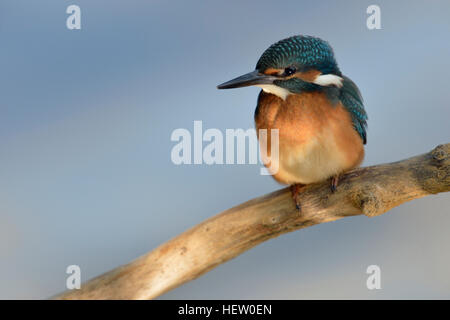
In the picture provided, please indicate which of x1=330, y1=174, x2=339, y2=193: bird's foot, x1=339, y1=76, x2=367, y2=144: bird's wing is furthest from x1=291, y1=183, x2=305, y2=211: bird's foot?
x1=339, y1=76, x2=367, y2=144: bird's wing

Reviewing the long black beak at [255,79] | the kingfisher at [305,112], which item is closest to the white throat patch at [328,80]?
the kingfisher at [305,112]

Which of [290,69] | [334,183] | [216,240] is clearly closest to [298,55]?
[290,69]

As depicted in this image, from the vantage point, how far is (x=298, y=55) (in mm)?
1407

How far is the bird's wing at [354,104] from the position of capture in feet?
4.83

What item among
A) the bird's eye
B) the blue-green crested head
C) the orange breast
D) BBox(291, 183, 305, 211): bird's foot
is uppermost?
the blue-green crested head

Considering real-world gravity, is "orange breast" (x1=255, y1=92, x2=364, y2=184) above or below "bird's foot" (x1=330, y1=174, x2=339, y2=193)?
above

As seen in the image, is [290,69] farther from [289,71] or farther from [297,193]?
[297,193]

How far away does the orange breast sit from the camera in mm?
1382

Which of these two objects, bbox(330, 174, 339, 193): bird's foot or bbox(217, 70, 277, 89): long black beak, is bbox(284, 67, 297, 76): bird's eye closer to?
bbox(217, 70, 277, 89): long black beak

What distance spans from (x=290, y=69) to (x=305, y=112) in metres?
0.14

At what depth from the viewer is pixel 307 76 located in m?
1.43
